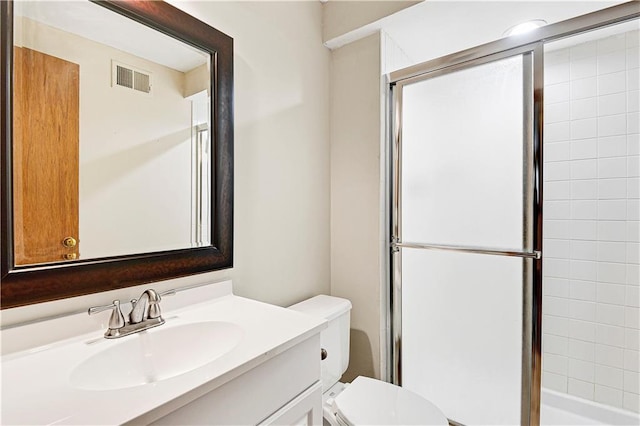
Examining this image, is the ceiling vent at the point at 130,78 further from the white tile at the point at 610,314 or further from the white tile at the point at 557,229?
the white tile at the point at 610,314

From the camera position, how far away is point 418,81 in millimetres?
1605

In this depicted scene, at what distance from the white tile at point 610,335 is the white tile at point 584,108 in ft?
3.95

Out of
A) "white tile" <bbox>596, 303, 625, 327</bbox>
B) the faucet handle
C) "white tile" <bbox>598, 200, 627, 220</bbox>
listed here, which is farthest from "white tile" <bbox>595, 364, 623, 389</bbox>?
the faucet handle

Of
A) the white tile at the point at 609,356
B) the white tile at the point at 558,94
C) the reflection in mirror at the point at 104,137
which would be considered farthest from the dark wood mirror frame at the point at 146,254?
the white tile at the point at 609,356

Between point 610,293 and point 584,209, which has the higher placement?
point 584,209

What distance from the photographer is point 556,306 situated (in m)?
1.91

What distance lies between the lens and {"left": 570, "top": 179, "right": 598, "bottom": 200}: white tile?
5.88 feet

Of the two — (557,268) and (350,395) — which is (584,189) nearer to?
(557,268)

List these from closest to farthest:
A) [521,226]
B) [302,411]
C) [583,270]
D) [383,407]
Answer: [302,411], [383,407], [521,226], [583,270]

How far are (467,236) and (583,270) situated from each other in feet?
3.12

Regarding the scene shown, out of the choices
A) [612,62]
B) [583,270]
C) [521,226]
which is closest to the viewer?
[521,226]

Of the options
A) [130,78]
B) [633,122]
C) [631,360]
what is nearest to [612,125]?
[633,122]

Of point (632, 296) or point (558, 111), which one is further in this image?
point (558, 111)

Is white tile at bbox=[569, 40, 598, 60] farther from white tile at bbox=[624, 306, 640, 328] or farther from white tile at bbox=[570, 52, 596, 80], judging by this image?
white tile at bbox=[624, 306, 640, 328]
